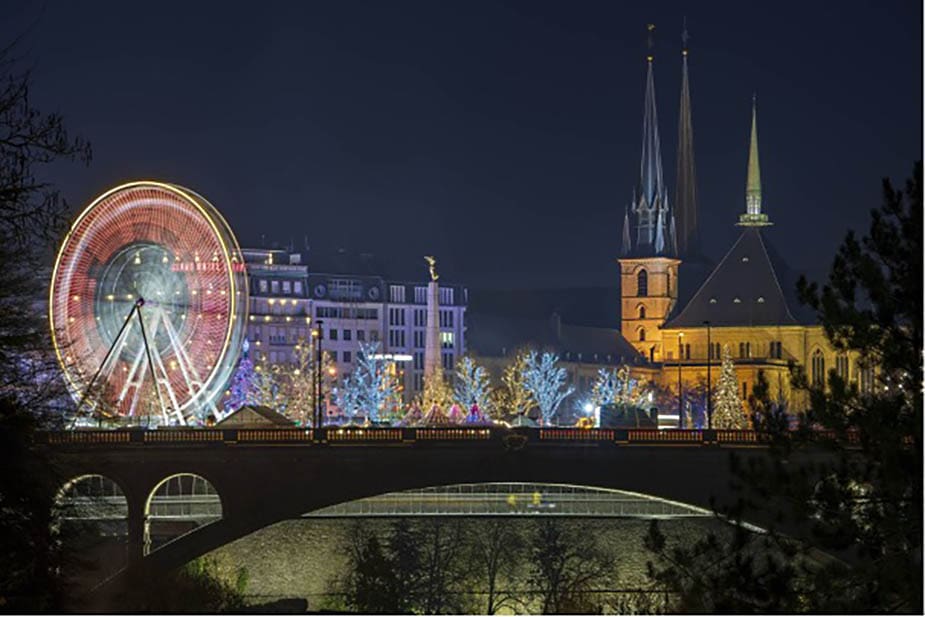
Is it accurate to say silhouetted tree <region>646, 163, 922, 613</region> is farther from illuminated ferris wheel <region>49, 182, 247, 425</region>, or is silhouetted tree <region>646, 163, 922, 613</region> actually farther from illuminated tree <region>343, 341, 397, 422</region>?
illuminated tree <region>343, 341, 397, 422</region>

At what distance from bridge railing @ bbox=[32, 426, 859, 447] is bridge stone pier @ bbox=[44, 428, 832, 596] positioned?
0.04 meters

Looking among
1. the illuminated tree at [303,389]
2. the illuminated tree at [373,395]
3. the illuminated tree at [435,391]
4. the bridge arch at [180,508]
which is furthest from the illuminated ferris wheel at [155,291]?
the illuminated tree at [435,391]

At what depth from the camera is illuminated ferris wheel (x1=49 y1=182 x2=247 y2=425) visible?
298 ft

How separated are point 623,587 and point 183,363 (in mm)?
20833

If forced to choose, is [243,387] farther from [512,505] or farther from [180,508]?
[180,508]

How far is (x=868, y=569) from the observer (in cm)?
4488

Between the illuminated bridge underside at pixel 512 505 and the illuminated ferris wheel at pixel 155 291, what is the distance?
1006 cm

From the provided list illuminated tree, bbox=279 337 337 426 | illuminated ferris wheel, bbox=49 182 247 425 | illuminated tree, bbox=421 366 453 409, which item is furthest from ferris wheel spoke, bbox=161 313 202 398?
illuminated tree, bbox=421 366 453 409

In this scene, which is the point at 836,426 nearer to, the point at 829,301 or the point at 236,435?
the point at 829,301

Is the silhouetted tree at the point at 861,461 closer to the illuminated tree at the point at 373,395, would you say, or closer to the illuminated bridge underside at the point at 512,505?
the illuminated bridge underside at the point at 512,505

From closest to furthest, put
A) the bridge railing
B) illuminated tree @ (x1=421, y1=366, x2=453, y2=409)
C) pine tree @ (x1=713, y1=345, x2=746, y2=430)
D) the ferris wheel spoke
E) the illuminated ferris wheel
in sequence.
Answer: the bridge railing
the illuminated ferris wheel
the ferris wheel spoke
pine tree @ (x1=713, y1=345, x2=746, y2=430)
illuminated tree @ (x1=421, y1=366, x2=453, y2=409)

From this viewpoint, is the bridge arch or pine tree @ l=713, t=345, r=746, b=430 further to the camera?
pine tree @ l=713, t=345, r=746, b=430

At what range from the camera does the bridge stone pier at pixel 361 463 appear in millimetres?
83375

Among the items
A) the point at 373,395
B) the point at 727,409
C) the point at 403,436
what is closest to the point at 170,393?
the point at 403,436
